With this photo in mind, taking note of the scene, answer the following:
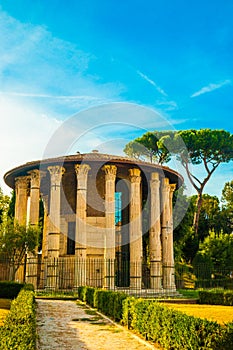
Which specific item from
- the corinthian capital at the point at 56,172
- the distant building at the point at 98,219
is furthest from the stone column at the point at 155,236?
the corinthian capital at the point at 56,172

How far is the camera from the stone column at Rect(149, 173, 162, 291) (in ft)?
73.0

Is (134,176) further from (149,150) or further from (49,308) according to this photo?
(149,150)

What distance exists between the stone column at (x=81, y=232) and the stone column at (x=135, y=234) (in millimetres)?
2772

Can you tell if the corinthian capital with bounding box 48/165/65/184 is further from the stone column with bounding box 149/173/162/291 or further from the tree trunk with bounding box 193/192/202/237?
the tree trunk with bounding box 193/192/202/237

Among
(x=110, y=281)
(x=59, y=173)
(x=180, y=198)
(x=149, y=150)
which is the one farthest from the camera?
(x=149, y=150)

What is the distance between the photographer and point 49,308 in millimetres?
13625

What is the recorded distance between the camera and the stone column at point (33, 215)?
70.2ft

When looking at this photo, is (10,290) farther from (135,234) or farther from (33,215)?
(135,234)

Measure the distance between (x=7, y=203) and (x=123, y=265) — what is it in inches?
635

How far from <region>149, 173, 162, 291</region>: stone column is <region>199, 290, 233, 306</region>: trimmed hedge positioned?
4.25m

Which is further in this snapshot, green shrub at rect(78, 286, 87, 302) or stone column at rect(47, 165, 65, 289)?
stone column at rect(47, 165, 65, 289)

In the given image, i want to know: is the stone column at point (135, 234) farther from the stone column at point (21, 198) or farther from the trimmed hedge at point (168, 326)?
the trimmed hedge at point (168, 326)

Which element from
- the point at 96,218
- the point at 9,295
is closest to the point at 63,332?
the point at 9,295

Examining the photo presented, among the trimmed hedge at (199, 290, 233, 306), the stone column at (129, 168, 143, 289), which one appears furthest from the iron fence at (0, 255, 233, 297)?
the trimmed hedge at (199, 290, 233, 306)
